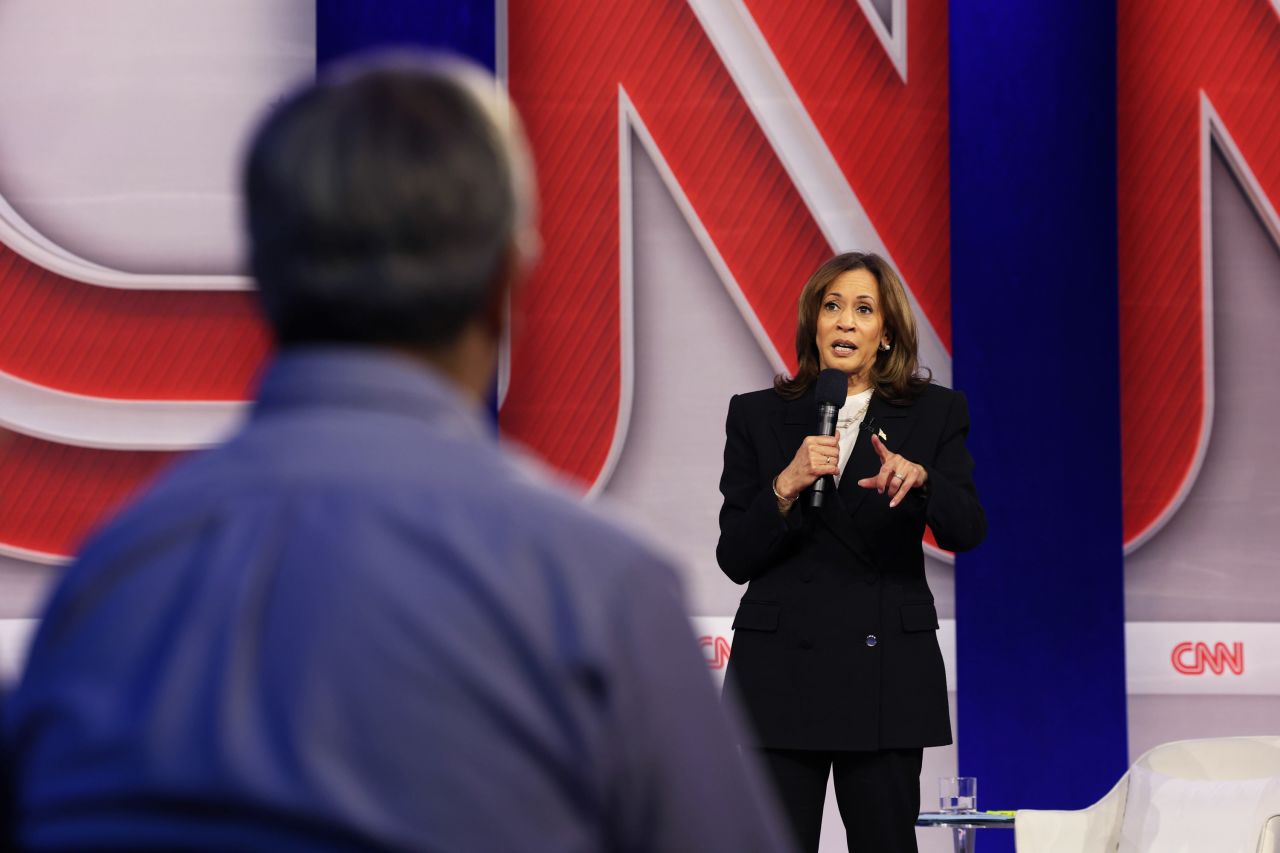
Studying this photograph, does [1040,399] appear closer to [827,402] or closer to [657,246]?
[657,246]

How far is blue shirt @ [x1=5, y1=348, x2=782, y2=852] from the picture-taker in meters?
0.62

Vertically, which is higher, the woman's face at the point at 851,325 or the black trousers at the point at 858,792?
the woman's face at the point at 851,325

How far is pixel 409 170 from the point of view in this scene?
0.71 metres

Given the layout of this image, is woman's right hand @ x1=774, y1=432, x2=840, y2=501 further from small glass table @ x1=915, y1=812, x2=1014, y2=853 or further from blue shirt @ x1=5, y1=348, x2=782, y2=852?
blue shirt @ x1=5, y1=348, x2=782, y2=852

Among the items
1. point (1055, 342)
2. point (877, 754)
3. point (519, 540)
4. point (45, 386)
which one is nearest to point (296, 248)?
point (519, 540)

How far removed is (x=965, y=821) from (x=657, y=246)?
1912 mm

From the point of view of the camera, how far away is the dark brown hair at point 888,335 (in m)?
3.04

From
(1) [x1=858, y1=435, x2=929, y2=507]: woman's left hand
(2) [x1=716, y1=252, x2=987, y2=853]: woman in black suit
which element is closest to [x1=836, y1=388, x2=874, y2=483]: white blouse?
(2) [x1=716, y1=252, x2=987, y2=853]: woman in black suit

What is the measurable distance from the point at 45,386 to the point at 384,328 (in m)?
4.19

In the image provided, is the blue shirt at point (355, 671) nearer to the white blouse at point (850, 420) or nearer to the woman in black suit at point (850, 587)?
the woman in black suit at point (850, 587)

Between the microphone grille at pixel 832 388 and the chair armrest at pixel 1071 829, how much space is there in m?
1.25

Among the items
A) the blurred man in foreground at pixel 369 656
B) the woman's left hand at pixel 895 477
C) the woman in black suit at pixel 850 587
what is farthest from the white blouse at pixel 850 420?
the blurred man in foreground at pixel 369 656

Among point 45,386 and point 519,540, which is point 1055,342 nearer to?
point 45,386

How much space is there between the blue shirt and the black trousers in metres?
2.27
